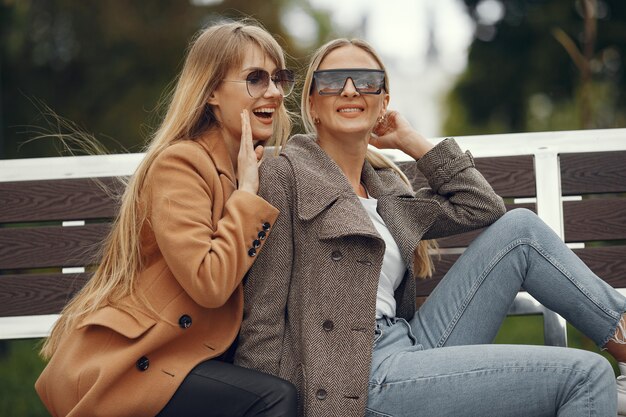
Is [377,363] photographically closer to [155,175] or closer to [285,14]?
[155,175]

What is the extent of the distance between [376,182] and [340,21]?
15.9m

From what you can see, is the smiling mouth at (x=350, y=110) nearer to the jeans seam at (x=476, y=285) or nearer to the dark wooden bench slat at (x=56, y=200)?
the jeans seam at (x=476, y=285)

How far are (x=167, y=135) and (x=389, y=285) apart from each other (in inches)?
36.9

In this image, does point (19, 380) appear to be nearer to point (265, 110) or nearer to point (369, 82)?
point (265, 110)

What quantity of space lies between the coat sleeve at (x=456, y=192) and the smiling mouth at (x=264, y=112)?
63 centimetres

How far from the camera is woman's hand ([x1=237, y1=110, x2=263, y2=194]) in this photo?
9.61 ft

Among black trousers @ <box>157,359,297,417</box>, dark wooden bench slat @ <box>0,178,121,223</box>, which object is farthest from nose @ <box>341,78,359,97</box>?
dark wooden bench slat @ <box>0,178,121,223</box>

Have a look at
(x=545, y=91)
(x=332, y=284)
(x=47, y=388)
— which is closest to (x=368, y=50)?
(x=332, y=284)

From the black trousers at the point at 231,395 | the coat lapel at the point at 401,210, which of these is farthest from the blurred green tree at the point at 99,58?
the black trousers at the point at 231,395

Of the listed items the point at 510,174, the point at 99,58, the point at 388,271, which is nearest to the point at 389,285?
the point at 388,271

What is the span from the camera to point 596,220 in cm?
394

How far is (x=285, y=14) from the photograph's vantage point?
16.0 meters

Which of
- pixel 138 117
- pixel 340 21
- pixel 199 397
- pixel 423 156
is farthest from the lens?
pixel 340 21

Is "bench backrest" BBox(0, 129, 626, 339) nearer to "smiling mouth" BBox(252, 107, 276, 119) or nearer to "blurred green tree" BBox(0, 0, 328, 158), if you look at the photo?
"smiling mouth" BBox(252, 107, 276, 119)
